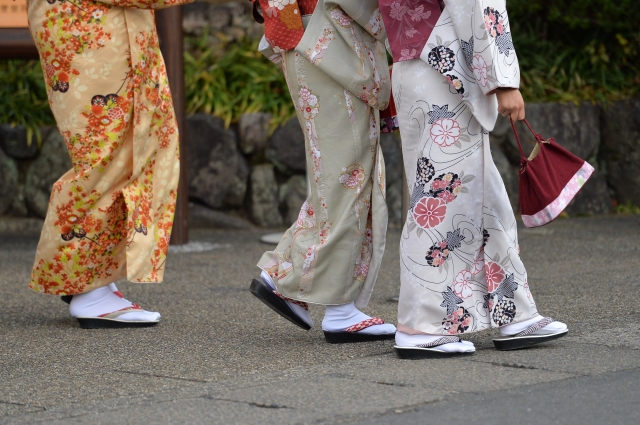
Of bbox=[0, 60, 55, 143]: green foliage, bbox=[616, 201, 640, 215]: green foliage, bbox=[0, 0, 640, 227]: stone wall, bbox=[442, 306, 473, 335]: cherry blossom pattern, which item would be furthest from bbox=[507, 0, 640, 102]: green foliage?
bbox=[442, 306, 473, 335]: cherry blossom pattern

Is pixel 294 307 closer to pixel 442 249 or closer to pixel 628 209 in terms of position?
pixel 442 249

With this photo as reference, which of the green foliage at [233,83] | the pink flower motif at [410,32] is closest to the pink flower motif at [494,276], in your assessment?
the pink flower motif at [410,32]

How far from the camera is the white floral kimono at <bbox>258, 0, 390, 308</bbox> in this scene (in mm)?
3195

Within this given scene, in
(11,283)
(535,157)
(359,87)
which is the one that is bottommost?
(11,283)

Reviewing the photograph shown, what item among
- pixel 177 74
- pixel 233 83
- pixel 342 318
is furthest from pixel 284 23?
pixel 233 83

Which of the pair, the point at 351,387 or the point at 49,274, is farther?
the point at 49,274

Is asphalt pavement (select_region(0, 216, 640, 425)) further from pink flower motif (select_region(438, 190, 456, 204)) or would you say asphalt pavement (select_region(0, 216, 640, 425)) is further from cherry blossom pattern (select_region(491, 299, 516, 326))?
pink flower motif (select_region(438, 190, 456, 204))

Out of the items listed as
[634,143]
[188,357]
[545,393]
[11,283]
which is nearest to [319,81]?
[188,357]

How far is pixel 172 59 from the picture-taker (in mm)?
5938

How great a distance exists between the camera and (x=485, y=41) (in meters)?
2.86

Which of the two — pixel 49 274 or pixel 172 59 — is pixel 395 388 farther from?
pixel 172 59

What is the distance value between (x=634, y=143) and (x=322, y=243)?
514 cm

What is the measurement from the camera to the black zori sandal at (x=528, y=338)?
3.04m

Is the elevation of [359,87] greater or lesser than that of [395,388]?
greater
